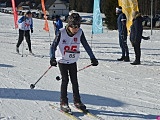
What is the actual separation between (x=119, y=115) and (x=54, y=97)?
1746 millimetres

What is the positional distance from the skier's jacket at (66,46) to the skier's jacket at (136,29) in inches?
218

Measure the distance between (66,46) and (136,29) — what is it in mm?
5856

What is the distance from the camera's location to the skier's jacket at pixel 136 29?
37.1 feet

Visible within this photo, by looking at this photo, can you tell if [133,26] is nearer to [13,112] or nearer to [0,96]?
[0,96]

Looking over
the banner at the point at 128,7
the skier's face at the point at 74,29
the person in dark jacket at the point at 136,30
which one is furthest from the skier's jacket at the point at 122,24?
the skier's face at the point at 74,29

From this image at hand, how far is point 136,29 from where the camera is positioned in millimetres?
11406

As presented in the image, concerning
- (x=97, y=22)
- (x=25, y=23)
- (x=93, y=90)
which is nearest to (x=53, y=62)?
(x=93, y=90)

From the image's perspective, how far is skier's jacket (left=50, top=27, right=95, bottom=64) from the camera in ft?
19.3

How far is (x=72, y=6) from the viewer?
282 ft

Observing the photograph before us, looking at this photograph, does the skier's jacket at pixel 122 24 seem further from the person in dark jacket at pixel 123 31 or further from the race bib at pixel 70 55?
the race bib at pixel 70 55

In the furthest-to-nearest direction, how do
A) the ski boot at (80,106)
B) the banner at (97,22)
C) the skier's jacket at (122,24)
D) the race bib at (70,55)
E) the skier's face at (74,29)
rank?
the banner at (97,22) < the skier's jacket at (122,24) < the ski boot at (80,106) < the race bib at (70,55) < the skier's face at (74,29)

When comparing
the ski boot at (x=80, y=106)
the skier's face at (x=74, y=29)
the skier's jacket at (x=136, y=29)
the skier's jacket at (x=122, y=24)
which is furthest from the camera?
the skier's jacket at (x=122, y=24)

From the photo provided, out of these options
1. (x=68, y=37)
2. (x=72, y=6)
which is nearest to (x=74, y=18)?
(x=68, y=37)

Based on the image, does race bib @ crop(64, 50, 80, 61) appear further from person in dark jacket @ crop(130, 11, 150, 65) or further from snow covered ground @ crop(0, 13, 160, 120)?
person in dark jacket @ crop(130, 11, 150, 65)
